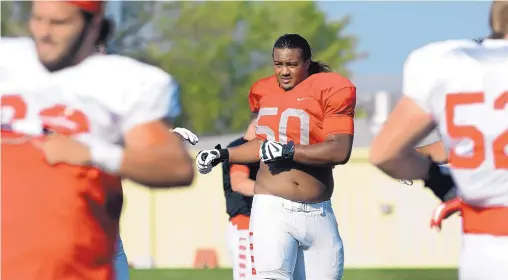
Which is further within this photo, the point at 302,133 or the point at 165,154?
the point at 302,133

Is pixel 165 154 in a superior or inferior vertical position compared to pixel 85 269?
superior

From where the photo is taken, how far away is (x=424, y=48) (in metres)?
4.25

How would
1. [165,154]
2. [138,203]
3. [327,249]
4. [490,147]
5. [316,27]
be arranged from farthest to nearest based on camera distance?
[316,27]
[138,203]
[327,249]
[490,147]
[165,154]

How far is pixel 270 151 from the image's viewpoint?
6.85 metres

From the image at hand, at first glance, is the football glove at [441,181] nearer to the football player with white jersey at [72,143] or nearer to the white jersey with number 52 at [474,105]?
the white jersey with number 52 at [474,105]

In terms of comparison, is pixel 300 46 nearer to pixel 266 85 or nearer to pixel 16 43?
pixel 266 85

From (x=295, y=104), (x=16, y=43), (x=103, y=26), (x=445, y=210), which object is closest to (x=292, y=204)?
(x=295, y=104)

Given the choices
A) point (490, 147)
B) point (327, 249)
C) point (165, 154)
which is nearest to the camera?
point (165, 154)

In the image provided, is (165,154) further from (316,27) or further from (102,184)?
(316,27)

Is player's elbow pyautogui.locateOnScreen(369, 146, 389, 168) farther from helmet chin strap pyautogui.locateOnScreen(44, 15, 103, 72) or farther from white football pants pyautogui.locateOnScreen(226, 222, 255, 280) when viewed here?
white football pants pyautogui.locateOnScreen(226, 222, 255, 280)

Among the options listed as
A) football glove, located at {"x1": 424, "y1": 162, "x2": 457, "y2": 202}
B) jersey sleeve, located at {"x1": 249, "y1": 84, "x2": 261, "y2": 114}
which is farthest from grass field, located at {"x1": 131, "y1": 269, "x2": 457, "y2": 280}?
football glove, located at {"x1": 424, "y1": 162, "x2": 457, "y2": 202}

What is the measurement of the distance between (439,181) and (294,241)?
8.40 ft

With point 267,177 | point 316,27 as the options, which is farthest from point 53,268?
point 316,27

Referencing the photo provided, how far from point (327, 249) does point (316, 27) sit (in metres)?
47.4
